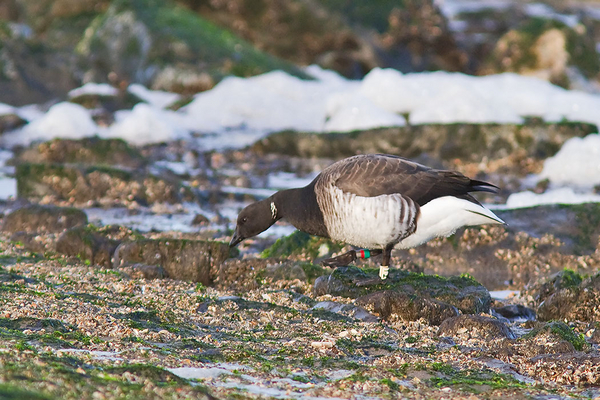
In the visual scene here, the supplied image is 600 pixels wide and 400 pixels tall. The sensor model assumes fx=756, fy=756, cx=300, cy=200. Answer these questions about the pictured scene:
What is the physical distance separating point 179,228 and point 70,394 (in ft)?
27.0

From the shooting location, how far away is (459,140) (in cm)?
1755

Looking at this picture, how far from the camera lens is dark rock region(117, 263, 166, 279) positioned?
27.7 feet

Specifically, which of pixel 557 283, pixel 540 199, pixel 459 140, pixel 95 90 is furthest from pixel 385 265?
pixel 95 90

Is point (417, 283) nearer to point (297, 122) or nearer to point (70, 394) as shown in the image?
point (70, 394)

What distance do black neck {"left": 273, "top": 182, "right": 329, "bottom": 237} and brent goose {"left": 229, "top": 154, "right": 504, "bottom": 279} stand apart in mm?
11

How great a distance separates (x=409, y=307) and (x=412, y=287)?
0.59 m

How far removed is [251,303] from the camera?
7469 mm

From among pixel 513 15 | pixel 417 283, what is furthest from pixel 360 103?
pixel 513 15

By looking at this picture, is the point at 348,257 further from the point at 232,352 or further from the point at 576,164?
the point at 576,164

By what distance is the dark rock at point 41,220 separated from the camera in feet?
36.2

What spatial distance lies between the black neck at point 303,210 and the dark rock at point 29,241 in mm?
3322

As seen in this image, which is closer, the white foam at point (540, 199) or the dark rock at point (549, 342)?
the dark rock at point (549, 342)

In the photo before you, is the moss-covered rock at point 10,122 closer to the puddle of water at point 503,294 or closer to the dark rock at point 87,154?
the dark rock at point 87,154

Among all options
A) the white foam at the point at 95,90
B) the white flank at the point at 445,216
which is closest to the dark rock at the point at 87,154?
the white foam at the point at 95,90
